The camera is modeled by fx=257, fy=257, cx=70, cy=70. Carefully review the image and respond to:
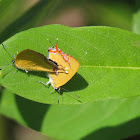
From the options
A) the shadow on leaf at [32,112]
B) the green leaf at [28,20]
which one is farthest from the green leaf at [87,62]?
the shadow on leaf at [32,112]

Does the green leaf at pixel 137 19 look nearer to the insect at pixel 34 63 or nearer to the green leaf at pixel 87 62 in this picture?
the green leaf at pixel 87 62

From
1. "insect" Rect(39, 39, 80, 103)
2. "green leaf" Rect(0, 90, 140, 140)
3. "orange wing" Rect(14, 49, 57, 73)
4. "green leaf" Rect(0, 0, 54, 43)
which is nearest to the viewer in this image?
"orange wing" Rect(14, 49, 57, 73)

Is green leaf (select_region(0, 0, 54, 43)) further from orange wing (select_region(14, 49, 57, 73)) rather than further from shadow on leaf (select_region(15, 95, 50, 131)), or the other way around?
shadow on leaf (select_region(15, 95, 50, 131))

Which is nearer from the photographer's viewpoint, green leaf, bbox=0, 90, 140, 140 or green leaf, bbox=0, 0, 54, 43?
green leaf, bbox=0, 0, 54, 43

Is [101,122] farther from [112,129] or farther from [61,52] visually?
[61,52]

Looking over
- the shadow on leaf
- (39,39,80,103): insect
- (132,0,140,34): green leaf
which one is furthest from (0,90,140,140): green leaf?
(132,0,140,34): green leaf

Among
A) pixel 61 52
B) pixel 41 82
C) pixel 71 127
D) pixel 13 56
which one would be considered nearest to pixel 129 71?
pixel 61 52
